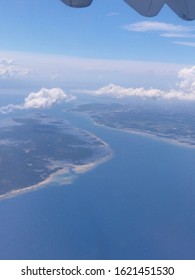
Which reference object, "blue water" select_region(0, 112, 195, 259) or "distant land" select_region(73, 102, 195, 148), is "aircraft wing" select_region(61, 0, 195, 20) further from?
"distant land" select_region(73, 102, 195, 148)

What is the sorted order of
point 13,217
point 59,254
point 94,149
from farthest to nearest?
1. point 94,149
2. point 13,217
3. point 59,254

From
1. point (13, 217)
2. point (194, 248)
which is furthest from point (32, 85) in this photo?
point (194, 248)

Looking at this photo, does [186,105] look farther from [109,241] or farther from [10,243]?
[10,243]

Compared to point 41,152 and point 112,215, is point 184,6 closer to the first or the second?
point 112,215

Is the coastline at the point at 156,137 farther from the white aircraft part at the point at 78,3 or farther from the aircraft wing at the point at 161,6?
the white aircraft part at the point at 78,3

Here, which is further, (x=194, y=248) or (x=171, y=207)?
(x=171, y=207)

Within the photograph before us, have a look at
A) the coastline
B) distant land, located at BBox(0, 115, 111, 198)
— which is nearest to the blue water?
distant land, located at BBox(0, 115, 111, 198)

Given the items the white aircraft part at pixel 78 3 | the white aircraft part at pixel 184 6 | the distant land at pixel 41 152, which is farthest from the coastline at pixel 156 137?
the white aircraft part at pixel 78 3
